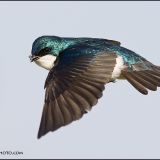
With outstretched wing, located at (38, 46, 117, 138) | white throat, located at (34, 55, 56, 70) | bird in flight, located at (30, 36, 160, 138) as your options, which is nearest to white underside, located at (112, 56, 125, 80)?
bird in flight, located at (30, 36, 160, 138)

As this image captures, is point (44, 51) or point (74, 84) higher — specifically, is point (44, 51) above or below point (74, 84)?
below

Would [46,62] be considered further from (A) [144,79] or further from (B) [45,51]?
(A) [144,79]

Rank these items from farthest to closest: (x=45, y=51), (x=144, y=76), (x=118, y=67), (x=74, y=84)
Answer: (x=45, y=51) → (x=144, y=76) → (x=118, y=67) → (x=74, y=84)

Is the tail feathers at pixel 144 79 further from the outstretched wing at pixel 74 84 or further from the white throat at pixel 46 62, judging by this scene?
the white throat at pixel 46 62

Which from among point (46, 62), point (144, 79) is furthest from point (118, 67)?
point (46, 62)

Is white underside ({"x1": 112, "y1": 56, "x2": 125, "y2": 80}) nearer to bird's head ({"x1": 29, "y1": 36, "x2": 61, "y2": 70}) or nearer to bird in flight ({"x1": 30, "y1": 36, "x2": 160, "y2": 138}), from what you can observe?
bird in flight ({"x1": 30, "y1": 36, "x2": 160, "y2": 138})

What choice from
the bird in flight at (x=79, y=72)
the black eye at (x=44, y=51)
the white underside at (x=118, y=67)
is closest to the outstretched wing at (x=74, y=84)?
the bird in flight at (x=79, y=72)
